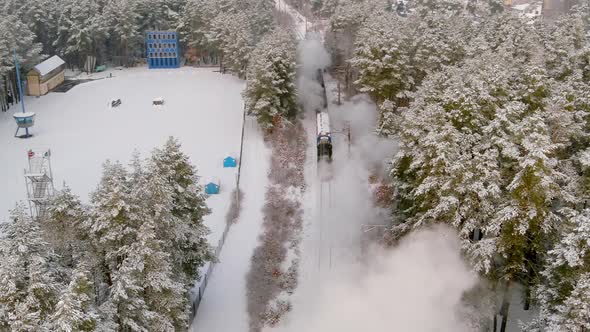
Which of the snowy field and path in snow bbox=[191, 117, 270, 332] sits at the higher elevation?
the snowy field

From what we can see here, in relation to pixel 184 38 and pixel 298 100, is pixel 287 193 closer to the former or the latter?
pixel 298 100

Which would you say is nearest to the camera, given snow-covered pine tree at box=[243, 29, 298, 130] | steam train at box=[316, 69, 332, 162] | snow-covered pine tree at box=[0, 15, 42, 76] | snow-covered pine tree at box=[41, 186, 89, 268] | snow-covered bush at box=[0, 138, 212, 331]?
snow-covered bush at box=[0, 138, 212, 331]

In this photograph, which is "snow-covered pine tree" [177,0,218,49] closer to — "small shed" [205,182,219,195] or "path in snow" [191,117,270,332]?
"path in snow" [191,117,270,332]

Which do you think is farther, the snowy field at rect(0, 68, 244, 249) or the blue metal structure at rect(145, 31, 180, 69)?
the blue metal structure at rect(145, 31, 180, 69)

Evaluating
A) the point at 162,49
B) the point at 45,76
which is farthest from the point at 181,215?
the point at 162,49

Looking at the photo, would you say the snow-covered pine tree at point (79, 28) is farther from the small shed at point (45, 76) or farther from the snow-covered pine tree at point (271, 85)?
the snow-covered pine tree at point (271, 85)

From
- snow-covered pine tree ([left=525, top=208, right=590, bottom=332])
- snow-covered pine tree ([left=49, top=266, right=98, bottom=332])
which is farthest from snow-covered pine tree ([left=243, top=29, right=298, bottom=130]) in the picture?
snow-covered pine tree ([left=49, top=266, right=98, bottom=332])

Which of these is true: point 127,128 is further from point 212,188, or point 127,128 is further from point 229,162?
point 212,188
